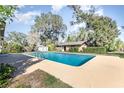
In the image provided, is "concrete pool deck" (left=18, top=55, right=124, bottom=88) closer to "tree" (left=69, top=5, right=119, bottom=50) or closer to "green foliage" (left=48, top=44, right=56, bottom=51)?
"green foliage" (left=48, top=44, right=56, bottom=51)

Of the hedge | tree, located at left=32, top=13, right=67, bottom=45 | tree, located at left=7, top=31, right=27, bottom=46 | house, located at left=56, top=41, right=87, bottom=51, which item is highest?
tree, located at left=32, top=13, right=67, bottom=45

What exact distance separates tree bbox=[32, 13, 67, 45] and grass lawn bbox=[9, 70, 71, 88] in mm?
1679

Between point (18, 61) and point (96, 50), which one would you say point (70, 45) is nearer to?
point (96, 50)

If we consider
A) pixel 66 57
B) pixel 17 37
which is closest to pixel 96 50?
pixel 66 57

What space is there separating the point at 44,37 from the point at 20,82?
243cm

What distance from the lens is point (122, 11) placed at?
30.0ft

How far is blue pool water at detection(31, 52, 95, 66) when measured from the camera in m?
10.1

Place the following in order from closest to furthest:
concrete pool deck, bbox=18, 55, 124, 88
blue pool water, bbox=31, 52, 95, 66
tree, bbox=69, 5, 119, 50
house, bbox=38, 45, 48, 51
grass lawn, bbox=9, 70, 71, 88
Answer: grass lawn, bbox=9, 70, 71, 88 → concrete pool deck, bbox=18, 55, 124, 88 → tree, bbox=69, 5, 119, 50 → house, bbox=38, 45, 48, 51 → blue pool water, bbox=31, 52, 95, 66

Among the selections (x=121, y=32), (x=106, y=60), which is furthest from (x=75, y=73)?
(x=121, y=32)

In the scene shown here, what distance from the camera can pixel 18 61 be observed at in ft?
32.3

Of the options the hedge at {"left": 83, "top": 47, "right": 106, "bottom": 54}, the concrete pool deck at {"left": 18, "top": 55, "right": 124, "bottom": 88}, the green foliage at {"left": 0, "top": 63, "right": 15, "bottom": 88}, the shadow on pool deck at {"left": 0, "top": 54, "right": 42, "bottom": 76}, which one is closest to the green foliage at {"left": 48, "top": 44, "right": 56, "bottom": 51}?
the concrete pool deck at {"left": 18, "top": 55, "right": 124, "bottom": 88}

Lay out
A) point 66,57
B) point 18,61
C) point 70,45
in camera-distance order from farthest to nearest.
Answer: point 66,57, point 70,45, point 18,61

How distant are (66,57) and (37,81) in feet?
7.81
